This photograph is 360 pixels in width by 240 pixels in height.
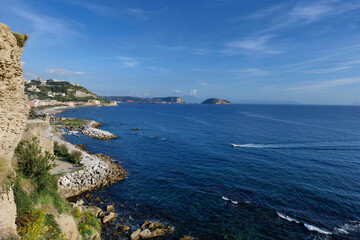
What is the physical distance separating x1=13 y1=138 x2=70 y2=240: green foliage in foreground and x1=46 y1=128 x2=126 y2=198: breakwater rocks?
8.24 m

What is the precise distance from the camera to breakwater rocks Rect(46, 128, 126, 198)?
27.0 meters

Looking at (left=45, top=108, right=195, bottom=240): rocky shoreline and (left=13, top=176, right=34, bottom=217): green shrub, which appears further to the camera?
(left=45, top=108, right=195, bottom=240): rocky shoreline

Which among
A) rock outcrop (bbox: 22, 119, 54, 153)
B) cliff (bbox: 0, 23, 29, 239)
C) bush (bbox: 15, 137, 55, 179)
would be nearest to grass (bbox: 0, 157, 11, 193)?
cliff (bbox: 0, 23, 29, 239)

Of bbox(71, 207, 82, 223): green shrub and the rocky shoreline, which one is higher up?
bbox(71, 207, 82, 223): green shrub

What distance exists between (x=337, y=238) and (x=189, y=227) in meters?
15.9

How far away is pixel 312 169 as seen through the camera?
121 ft

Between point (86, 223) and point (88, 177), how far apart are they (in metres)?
12.9

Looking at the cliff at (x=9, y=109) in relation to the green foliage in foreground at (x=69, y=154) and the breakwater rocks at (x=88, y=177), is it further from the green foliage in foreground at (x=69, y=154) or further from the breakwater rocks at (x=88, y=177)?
the green foliage in foreground at (x=69, y=154)

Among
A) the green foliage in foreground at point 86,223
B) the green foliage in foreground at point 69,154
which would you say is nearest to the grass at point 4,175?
the green foliage in foreground at point 86,223

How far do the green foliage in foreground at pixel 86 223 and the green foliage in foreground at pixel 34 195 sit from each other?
7.33 feet

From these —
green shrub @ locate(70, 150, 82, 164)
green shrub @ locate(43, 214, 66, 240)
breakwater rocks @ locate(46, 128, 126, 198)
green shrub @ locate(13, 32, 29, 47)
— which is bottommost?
breakwater rocks @ locate(46, 128, 126, 198)

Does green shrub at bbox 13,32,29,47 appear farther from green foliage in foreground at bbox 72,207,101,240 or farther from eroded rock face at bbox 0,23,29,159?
green foliage in foreground at bbox 72,207,101,240

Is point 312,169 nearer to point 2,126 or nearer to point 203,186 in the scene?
point 203,186

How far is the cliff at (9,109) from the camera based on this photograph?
9.77 meters
